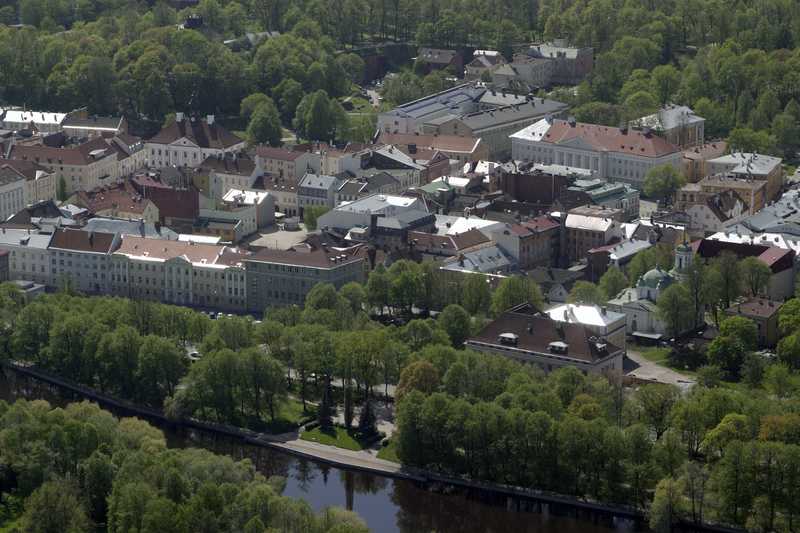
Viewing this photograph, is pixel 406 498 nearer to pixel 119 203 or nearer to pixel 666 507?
pixel 666 507

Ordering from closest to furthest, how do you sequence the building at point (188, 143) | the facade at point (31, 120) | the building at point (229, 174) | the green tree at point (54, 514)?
the green tree at point (54, 514) → the building at point (229, 174) → the building at point (188, 143) → the facade at point (31, 120)

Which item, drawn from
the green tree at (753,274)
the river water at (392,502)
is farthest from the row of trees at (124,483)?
the green tree at (753,274)

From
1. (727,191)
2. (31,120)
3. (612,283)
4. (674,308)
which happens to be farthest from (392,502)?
(31,120)

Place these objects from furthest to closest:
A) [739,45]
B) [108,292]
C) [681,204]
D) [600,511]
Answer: [739,45]
[681,204]
[108,292]
[600,511]

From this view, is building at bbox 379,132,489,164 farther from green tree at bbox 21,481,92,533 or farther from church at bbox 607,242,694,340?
green tree at bbox 21,481,92,533

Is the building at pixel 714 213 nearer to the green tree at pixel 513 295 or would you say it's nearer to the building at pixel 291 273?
the green tree at pixel 513 295

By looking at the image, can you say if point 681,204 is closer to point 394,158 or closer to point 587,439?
point 394,158

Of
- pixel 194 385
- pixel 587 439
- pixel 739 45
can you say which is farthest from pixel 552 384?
pixel 739 45
